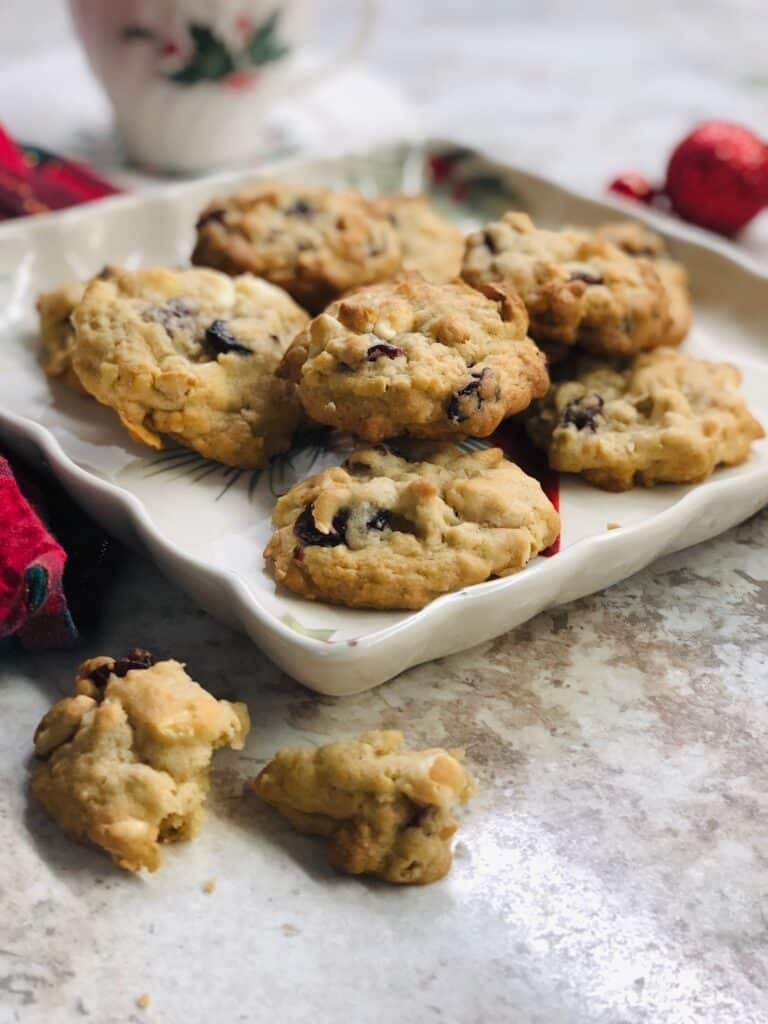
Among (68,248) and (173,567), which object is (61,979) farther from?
(68,248)

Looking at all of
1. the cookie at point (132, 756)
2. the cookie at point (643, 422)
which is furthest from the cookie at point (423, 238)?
the cookie at point (132, 756)

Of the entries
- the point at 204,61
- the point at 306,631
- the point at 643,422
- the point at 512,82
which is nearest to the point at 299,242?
the point at 643,422

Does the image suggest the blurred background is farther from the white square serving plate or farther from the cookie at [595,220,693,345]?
the white square serving plate

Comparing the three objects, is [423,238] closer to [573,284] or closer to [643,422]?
[573,284]

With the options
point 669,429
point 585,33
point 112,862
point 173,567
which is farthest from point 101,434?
point 585,33

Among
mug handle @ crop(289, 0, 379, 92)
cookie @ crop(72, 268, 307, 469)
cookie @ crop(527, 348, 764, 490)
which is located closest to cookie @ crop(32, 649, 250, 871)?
cookie @ crop(72, 268, 307, 469)
